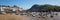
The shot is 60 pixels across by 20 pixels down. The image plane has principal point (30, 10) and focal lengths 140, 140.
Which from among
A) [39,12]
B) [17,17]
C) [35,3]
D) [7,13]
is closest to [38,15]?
[39,12]

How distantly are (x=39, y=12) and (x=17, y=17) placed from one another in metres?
0.28

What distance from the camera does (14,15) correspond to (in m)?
1.70

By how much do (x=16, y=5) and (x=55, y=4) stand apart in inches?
19.1

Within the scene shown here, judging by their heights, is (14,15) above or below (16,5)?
below

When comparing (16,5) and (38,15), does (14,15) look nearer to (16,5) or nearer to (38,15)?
(16,5)

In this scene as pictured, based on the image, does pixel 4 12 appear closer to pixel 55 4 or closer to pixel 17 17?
pixel 17 17

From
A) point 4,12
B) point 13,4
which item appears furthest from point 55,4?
point 4,12

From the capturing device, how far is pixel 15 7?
5.61 ft

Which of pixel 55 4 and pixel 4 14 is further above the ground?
pixel 55 4

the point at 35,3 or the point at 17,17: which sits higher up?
the point at 35,3

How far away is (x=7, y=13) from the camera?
5.58 feet

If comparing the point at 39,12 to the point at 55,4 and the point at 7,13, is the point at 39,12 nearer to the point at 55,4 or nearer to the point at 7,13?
the point at 55,4

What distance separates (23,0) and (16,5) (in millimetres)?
106

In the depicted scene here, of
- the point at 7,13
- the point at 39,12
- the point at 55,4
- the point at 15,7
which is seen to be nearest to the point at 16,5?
the point at 15,7
